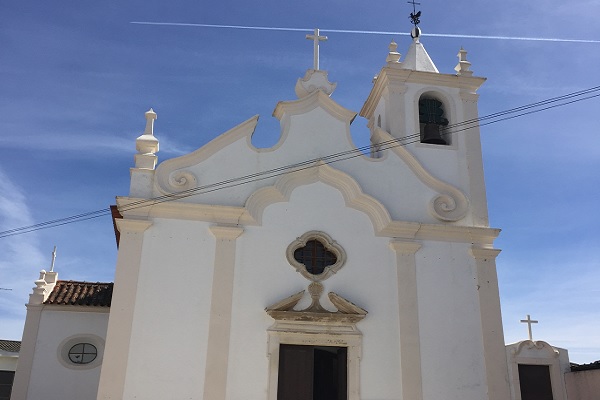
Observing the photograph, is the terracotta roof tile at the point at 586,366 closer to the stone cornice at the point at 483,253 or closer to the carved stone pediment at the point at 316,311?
the stone cornice at the point at 483,253

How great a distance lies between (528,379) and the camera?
1314 cm

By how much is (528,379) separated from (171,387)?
24.2 ft

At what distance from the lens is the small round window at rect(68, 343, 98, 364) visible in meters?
14.9

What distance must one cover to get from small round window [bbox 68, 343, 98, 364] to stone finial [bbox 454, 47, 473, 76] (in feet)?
36.8

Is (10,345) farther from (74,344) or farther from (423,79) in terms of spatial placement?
(423,79)

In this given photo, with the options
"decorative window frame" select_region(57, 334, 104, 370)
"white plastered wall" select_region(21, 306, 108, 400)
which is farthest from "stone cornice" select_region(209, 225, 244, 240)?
"decorative window frame" select_region(57, 334, 104, 370)

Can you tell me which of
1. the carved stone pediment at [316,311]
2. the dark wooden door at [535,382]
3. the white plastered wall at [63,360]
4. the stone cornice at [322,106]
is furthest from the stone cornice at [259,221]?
the white plastered wall at [63,360]

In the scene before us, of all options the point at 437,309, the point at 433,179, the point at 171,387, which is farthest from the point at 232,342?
the point at 433,179

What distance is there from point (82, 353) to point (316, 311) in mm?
6376

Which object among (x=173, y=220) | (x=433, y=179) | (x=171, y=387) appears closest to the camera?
(x=171, y=387)

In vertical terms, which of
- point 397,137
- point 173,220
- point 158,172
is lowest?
point 173,220

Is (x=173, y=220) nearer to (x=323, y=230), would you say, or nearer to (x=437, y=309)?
(x=323, y=230)

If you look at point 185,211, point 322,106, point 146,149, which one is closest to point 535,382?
point 322,106

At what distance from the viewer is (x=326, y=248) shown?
12.9 meters
